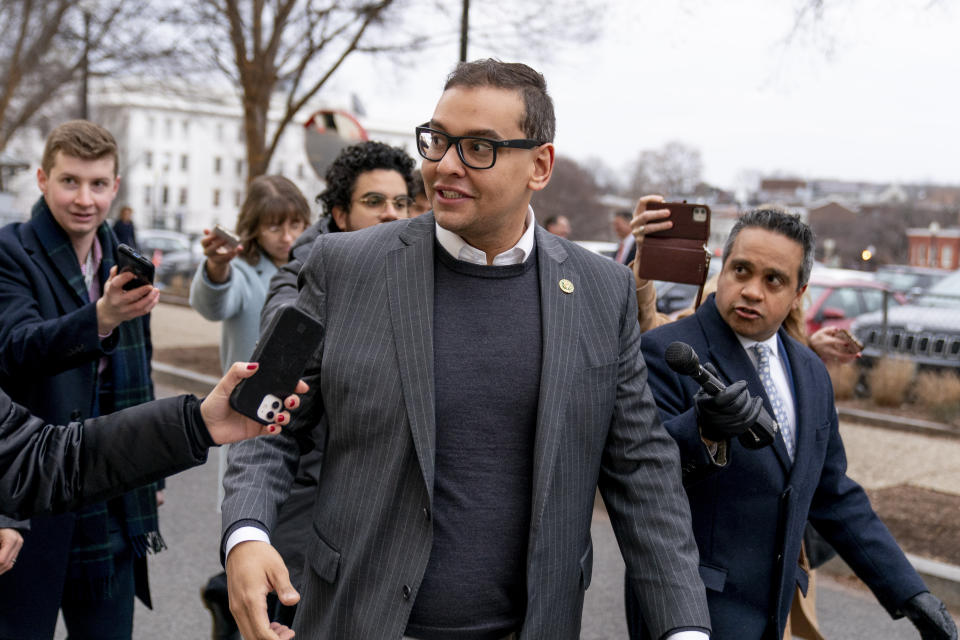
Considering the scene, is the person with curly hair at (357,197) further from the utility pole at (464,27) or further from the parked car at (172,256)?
the parked car at (172,256)

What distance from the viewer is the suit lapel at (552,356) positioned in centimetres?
214

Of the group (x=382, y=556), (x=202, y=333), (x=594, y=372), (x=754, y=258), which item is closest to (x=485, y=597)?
(x=382, y=556)

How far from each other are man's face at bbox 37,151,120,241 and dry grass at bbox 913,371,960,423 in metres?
9.68

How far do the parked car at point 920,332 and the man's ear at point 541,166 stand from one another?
35.0 ft

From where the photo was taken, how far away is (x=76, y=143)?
3.38 metres

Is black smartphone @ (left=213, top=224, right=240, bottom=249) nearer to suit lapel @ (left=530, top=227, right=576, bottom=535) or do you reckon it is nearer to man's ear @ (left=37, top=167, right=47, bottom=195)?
man's ear @ (left=37, top=167, right=47, bottom=195)

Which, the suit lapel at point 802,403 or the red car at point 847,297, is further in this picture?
the red car at point 847,297

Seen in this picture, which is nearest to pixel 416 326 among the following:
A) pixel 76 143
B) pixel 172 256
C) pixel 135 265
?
pixel 135 265

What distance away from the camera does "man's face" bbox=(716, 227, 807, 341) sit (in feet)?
9.04

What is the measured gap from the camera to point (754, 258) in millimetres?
2807

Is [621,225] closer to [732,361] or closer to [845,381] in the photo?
[845,381]

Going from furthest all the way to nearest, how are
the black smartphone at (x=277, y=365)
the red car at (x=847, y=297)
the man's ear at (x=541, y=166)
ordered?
the red car at (x=847, y=297) → the man's ear at (x=541, y=166) → the black smartphone at (x=277, y=365)

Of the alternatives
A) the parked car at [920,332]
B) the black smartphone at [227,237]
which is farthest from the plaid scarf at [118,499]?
the parked car at [920,332]

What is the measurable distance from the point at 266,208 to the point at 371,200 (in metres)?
0.80
